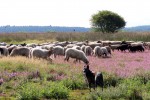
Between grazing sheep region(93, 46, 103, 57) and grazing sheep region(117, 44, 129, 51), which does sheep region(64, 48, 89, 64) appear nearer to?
grazing sheep region(93, 46, 103, 57)

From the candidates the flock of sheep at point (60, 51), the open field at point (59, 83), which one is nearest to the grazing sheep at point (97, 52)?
the flock of sheep at point (60, 51)

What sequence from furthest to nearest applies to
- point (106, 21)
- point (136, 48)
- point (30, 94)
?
point (106, 21)
point (136, 48)
point (30, 94)

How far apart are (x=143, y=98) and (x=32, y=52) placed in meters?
13.6

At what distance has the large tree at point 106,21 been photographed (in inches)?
3425

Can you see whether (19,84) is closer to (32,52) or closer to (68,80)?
(68,80)

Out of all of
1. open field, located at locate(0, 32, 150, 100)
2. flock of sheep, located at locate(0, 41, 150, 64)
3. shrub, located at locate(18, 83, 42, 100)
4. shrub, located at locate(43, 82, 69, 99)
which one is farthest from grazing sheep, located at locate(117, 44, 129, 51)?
shrub, located at locate(18, 83, 42, 100)

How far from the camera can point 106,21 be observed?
87.4 metres

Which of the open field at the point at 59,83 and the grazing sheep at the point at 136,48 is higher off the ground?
the open field at the point at 59,83

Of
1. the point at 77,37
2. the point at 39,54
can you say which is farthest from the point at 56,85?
the point at 77,37

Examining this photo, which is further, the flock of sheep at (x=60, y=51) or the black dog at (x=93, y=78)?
the flock of sheep at (x=60, y=51)

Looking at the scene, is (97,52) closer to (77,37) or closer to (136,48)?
(136,48)

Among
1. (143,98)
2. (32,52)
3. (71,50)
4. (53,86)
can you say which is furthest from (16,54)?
(143,98)

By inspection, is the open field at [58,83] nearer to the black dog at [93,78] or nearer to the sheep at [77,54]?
the black dog at [93,78]

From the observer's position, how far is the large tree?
87000 mm
